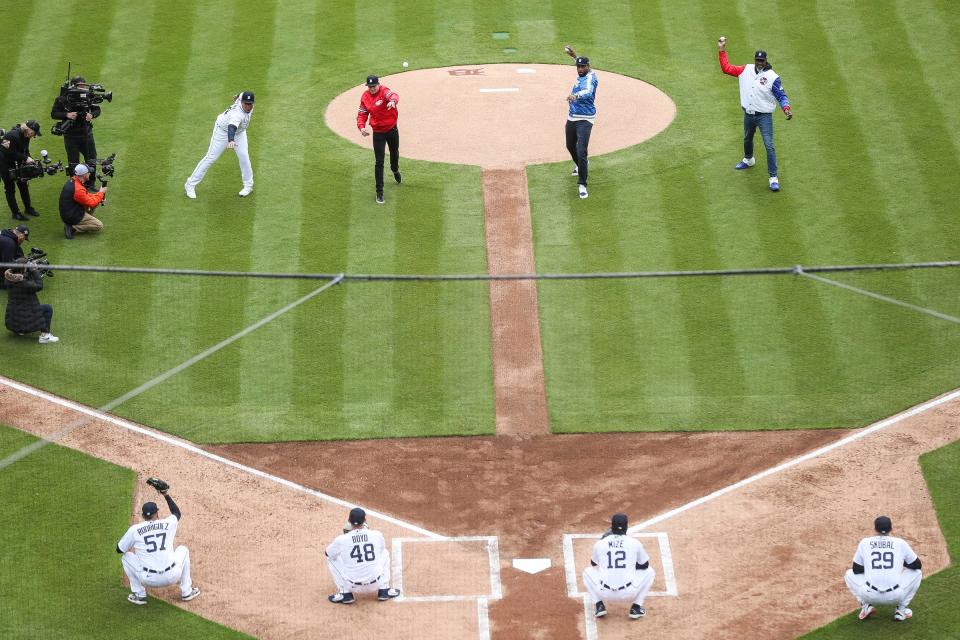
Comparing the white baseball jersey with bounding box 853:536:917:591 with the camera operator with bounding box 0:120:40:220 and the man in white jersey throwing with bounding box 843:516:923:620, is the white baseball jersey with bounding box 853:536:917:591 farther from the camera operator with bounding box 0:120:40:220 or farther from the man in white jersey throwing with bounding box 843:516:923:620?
the camera operator with bounding box 0:120:40:220

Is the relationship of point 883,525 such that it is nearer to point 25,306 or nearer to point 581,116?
point 581,116

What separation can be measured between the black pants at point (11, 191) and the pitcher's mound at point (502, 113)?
5.46 meters

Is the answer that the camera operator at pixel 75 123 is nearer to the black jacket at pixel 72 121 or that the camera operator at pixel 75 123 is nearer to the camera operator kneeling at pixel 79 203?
the black jacket at pixel 72 121

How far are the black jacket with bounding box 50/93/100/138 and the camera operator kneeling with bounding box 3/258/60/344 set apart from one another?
10.9 feet

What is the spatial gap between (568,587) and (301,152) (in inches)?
431

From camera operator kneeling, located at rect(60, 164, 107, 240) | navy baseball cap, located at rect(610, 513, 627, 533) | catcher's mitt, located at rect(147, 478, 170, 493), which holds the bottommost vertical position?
navy baseball cap, located at rect(610, 513, 627, 533)

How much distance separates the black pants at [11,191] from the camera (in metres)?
20.6

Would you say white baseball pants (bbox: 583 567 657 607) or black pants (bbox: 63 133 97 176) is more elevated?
black pants (bbox: 63 133 97 176)

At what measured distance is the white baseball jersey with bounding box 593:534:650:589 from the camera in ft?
46.2

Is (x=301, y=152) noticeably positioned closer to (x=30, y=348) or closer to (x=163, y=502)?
(x=30, y=348)

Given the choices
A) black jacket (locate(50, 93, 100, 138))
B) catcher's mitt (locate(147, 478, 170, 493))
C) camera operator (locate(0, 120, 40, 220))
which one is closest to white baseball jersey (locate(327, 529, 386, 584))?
catcher's mitt (locate(147, 478, 170, 493))

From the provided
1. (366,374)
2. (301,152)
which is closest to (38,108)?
(301,152)

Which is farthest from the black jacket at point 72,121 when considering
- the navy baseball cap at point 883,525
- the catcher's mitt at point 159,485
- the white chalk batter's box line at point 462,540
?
the navy baseball cap at point 883,525

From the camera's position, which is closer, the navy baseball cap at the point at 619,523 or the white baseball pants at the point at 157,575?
the navy baseball cap at the point at 619,523
